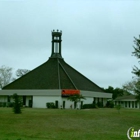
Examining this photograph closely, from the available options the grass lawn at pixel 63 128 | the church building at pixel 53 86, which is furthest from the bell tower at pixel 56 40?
the grass lawn at pixel 63 128

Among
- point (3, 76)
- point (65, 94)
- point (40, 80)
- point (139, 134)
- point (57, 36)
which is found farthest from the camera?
point (3, 76)

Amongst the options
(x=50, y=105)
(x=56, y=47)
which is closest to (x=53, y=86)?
(x=50, y=105)

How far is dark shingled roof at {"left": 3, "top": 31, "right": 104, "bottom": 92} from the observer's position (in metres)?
67.7

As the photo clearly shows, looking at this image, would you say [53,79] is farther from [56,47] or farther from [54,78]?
[56,47]

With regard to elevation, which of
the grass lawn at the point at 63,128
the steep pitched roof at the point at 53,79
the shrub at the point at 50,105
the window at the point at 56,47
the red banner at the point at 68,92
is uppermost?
the window at the point at 56,47

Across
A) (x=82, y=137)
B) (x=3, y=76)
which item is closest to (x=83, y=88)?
(x=3, y=76)

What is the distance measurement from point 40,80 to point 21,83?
430 centimetres

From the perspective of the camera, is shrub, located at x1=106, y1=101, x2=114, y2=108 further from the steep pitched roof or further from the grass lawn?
the grass lawn

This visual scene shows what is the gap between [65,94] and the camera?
64.0 meters

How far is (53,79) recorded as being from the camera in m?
68.6

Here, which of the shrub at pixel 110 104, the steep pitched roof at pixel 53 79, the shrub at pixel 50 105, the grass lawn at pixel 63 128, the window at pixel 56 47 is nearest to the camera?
the grass lawn at pixel 63 128

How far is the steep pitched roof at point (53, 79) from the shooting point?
67625 millimetres

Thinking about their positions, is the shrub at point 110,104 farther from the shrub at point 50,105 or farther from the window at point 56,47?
the shrub at point 50,105

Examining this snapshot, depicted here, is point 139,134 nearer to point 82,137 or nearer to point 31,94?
point 82,137
